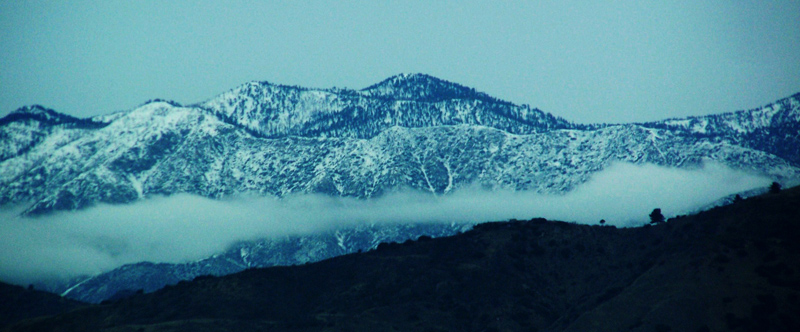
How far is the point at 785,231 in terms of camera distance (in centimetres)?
16012

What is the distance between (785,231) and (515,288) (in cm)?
4665

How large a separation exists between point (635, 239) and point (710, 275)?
4049 cm

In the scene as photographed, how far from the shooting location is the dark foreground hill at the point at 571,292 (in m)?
147

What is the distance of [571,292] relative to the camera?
601 feet

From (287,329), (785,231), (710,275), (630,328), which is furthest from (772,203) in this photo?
(287,329)

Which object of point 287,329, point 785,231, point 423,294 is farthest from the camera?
point 423,294

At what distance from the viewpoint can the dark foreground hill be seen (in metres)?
147

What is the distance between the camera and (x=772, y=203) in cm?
16988

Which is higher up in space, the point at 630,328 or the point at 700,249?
the point at 700,249

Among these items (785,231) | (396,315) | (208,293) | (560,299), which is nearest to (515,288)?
(560,299)

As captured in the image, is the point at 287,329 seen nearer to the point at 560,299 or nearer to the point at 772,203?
the point at 560,299

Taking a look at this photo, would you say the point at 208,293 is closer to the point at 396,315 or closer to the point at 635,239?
the point at 396,315

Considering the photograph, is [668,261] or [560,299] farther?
[560,299]

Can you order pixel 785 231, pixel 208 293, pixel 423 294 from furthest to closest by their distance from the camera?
pixel 208 293, pixel 423 294, pixel 785 231
